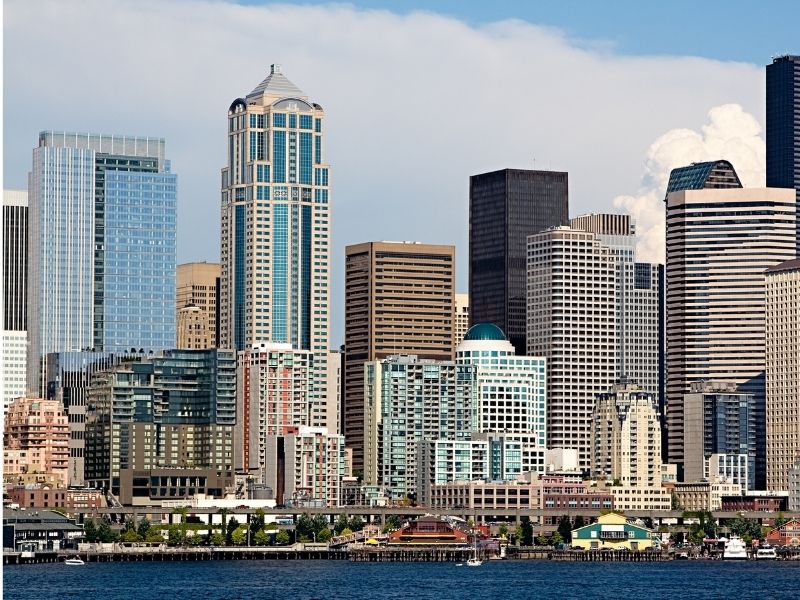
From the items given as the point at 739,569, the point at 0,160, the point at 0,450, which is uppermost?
the point at 0,160

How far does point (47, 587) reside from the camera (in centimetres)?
15262

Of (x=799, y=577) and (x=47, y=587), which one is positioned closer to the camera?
(x=47, y=587)

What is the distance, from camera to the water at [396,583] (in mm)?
139750

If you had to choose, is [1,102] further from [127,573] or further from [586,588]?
[127,573]

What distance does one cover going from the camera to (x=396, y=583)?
6250 inches

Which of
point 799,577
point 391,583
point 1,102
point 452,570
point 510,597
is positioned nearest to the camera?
point 1,102

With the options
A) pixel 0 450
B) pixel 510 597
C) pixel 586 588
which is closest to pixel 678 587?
pixel 586 588

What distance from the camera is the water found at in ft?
458

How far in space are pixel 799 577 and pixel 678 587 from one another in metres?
27.9

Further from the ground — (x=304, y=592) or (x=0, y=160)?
(x=0, y=160)

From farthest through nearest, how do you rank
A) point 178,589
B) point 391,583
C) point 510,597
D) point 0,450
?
point 391,583, point 178,589, point 510,597, point 0,450

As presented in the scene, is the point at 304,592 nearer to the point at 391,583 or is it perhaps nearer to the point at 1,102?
the point at 391,583

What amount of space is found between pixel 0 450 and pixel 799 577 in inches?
6777

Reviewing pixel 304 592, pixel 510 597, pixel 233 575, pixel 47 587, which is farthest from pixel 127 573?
pixel 510 597
